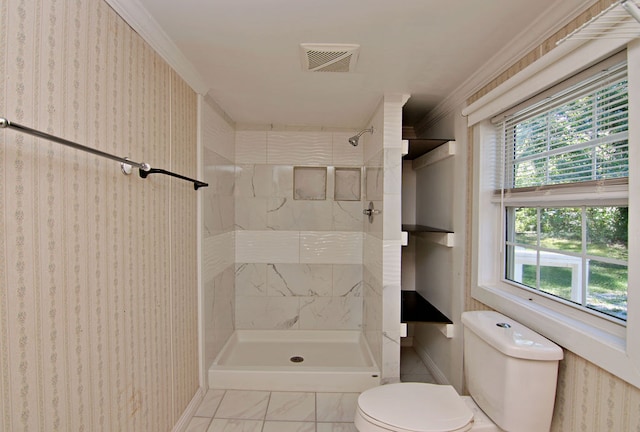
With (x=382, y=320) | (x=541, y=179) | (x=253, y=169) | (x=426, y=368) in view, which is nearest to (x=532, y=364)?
(x=541, y=179)

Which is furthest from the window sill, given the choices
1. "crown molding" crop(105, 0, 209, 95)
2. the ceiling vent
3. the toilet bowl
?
"crown molding" crop(105, 0, 209, 95)

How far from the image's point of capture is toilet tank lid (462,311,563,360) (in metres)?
1.16

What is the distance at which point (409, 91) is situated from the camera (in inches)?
80.5

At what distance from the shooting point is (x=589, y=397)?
1100 mm

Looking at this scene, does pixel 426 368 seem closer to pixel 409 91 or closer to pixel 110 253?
pixel 409 91

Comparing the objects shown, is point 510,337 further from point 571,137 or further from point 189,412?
point 189,412

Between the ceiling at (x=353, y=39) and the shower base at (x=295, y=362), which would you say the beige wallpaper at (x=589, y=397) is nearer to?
the ceiling at (x=353, y=39)

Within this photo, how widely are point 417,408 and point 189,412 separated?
4.45ft

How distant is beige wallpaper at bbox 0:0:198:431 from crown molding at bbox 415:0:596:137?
163 centimetres

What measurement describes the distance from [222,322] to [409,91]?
221 cm

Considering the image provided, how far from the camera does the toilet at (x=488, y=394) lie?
3.86ft

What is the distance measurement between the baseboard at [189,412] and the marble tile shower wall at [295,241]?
2.94 ft

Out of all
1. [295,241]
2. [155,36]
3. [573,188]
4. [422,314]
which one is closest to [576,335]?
[573,188]

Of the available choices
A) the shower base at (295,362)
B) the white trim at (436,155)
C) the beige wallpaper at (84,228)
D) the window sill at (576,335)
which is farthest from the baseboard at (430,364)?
the beige wallpaper at (84,228)
